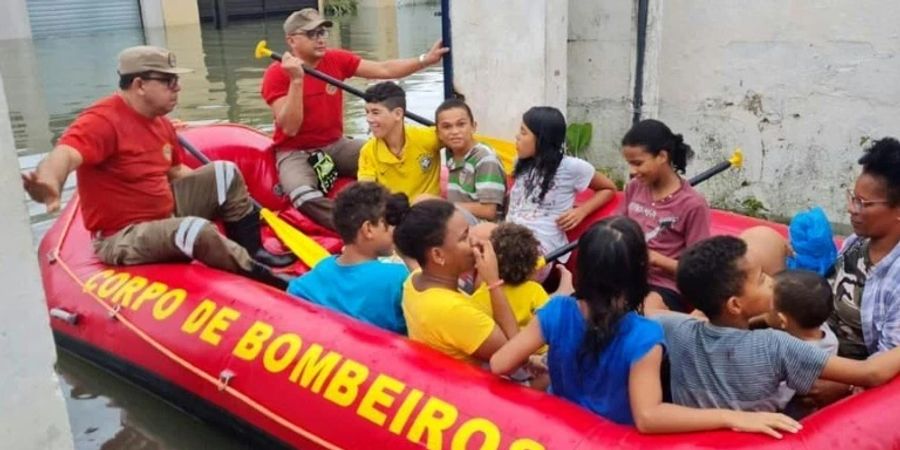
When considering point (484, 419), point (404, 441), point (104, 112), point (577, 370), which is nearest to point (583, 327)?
point (577, 370)

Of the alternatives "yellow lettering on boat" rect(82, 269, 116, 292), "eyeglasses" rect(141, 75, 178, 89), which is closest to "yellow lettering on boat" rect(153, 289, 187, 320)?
"yellow lettering on boat" rect(82, 269, 116, 292)

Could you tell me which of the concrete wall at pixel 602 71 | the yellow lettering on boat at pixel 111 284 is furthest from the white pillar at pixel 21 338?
the concrete wall at pixel 602 71

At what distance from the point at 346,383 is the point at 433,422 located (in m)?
0.39

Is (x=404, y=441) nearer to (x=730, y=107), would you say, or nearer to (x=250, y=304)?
(x=250, y=304)

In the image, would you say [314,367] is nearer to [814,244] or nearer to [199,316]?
[199,316]

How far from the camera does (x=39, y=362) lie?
1.79 metres

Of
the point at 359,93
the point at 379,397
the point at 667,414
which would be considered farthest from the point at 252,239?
the point at 667,414

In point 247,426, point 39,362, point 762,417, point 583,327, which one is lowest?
point 247,426

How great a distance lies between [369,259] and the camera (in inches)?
121

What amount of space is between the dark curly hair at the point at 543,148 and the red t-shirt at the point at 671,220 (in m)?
0.44

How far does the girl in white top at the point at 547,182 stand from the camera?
3.72 metres

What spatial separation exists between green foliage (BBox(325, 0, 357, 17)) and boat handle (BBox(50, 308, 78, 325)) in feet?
66.6

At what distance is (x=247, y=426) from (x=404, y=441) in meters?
0.81

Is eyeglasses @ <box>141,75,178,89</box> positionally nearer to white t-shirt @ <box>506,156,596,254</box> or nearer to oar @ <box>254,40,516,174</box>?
oar @ <box>254,40,516,174</box>
